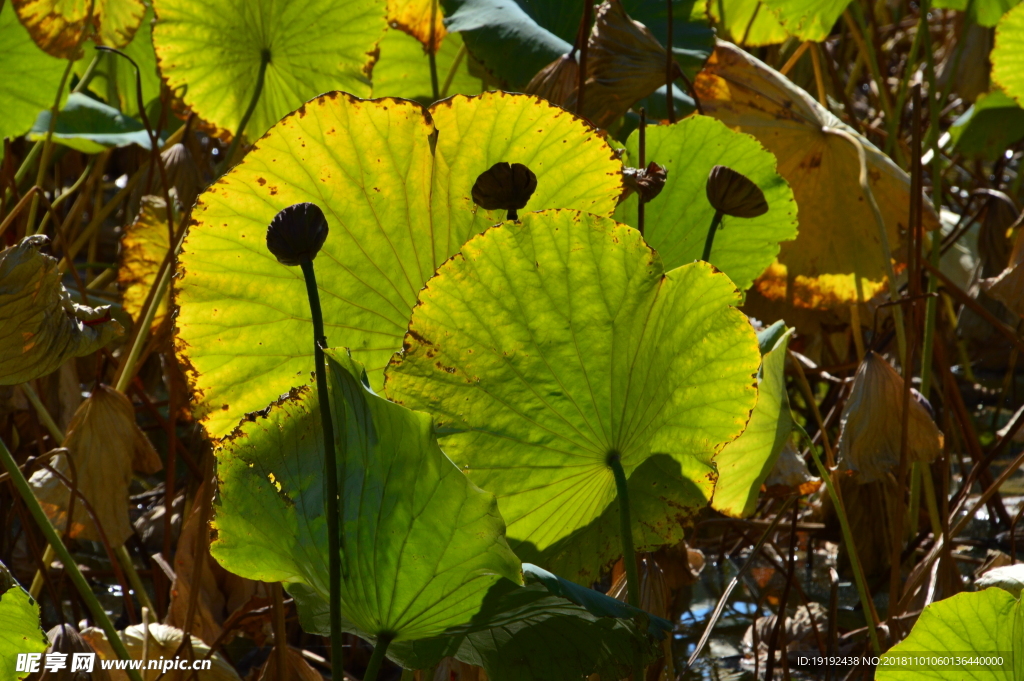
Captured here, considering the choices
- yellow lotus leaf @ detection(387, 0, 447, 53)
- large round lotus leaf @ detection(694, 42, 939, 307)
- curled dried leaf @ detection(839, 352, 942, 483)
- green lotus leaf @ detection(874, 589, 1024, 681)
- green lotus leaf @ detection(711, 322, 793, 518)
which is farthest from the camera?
yellow lotus leaf @ detection(387, 0, 447, 53)

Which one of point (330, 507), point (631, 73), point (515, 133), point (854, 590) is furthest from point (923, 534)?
point (330, 507)

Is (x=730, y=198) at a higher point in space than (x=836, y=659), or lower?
higher

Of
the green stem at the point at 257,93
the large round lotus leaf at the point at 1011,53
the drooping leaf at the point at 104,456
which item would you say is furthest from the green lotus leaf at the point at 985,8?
the drooping leaf at the point at 104,456

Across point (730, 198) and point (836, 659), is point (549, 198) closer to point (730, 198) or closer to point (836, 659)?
point (730, 198)

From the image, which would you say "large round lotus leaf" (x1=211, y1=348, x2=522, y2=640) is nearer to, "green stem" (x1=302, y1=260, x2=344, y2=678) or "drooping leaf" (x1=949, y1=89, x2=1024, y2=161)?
"green stem" (x1=302, y1=260, x2=344, y2=678)

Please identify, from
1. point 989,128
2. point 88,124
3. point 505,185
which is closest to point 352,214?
point 505,185

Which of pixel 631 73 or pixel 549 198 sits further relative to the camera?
pixel 631 73

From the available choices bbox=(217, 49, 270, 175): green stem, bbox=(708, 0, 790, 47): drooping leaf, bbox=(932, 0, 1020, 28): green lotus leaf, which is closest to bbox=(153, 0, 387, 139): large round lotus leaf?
bbox=(217, 49, 270, 175): green stem
